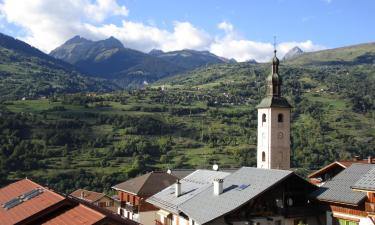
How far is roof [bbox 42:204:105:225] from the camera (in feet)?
74.8

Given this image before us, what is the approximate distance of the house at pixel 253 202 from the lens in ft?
109

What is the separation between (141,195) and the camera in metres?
54.9

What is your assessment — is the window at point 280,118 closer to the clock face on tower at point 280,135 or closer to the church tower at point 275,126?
the church tower at point 275,126

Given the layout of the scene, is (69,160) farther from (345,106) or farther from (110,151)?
(345,106)

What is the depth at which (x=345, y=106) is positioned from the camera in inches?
7692

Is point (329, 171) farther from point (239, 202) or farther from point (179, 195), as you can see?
point (239, 202)

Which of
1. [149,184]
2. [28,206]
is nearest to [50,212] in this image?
[28,206]

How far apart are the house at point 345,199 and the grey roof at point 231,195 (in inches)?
112

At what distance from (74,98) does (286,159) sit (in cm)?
14452

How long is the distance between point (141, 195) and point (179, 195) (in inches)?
563

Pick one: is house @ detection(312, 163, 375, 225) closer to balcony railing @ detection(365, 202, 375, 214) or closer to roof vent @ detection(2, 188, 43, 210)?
balcony railing @ detection(365, 202, 375, 214)

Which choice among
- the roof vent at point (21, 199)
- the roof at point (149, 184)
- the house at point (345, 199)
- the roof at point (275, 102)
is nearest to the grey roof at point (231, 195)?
the house at point (345, 199)

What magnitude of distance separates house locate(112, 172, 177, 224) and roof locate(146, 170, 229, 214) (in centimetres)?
1001

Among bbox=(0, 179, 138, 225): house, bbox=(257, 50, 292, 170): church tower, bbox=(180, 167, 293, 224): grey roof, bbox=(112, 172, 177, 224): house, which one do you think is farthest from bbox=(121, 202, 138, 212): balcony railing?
bbox=(0, 179, 138, 225): house
